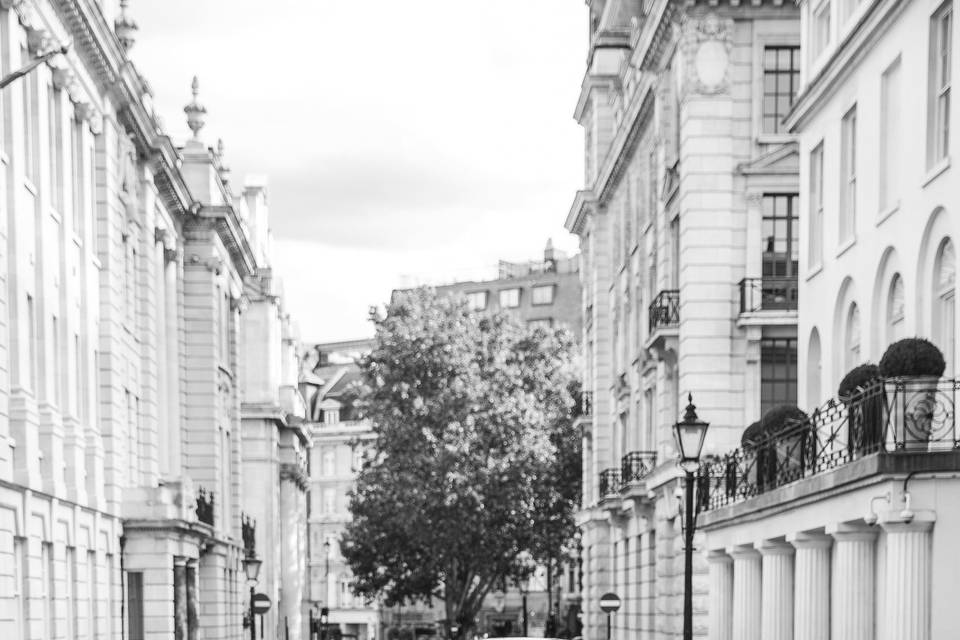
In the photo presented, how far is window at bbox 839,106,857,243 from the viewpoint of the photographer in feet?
95.0

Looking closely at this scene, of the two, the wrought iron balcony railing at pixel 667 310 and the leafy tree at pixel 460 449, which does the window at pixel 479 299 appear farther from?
the wrought iron balcony railing at pixel 667 310

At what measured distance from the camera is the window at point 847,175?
2895 cm

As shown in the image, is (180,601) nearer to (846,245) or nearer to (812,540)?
(846,245)

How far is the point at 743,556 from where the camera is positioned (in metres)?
30.7

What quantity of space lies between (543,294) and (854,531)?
361 feet

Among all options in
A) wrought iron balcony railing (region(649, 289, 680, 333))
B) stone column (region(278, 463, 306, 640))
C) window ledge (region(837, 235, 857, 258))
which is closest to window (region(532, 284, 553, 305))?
stone column (region(278, 463, 306, 640))

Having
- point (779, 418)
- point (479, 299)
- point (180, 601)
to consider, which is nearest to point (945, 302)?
point (779, 418)

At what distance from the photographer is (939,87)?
80.7 feet

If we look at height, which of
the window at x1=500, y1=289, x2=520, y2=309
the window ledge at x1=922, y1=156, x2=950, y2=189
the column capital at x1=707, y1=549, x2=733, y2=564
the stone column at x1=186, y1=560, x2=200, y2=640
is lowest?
the stone column at x1=186, y1=560, x2=200, y2=640

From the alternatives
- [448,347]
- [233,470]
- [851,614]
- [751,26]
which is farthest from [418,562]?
[851,614]

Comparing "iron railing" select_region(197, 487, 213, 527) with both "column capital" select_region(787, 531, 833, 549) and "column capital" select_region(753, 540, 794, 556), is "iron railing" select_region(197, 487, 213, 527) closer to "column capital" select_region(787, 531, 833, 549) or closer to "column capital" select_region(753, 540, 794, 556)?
"column capital" select_region(753, 540, 794, 556)

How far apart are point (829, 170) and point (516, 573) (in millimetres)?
61297

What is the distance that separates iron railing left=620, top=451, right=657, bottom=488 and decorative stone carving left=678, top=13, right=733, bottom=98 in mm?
11455

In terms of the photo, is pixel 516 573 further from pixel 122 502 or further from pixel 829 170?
pixel 829 170
